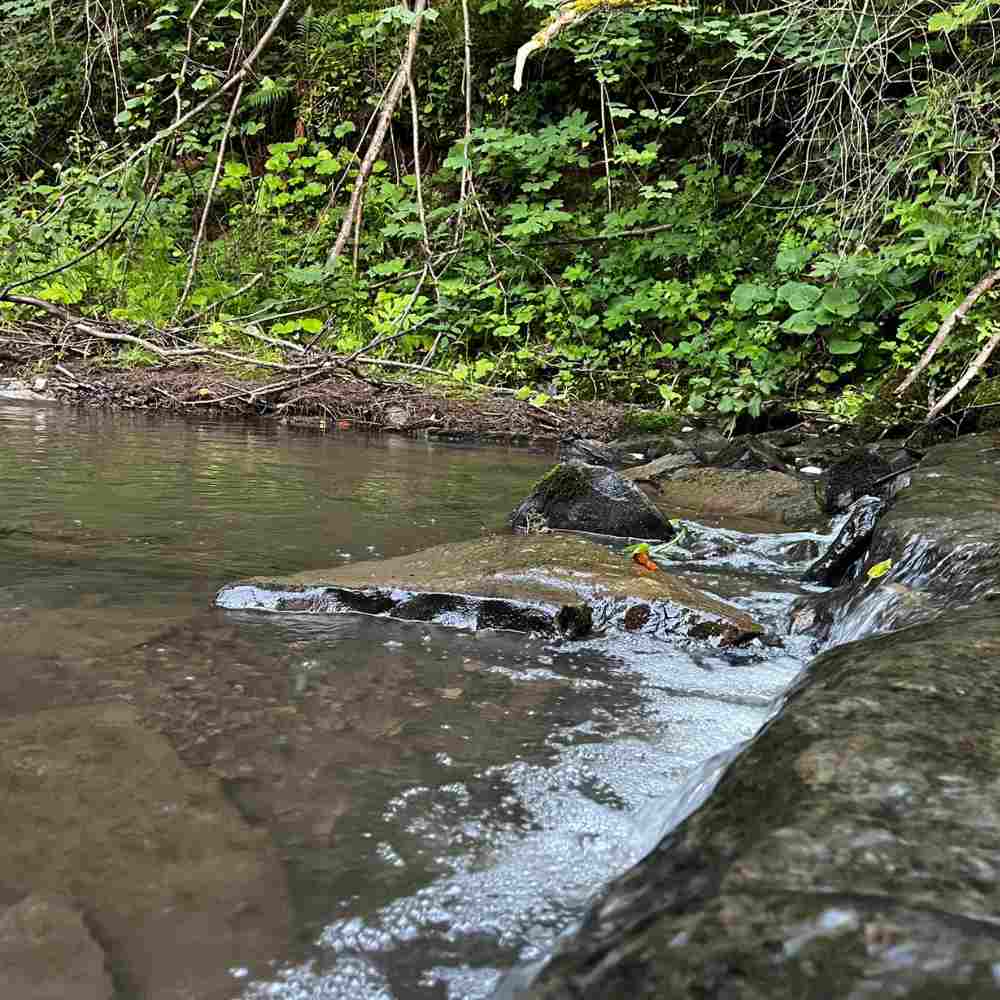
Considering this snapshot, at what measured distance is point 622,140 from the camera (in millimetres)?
10438

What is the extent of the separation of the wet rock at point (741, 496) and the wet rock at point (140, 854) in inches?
140

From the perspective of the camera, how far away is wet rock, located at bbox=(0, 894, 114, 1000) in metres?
1.17

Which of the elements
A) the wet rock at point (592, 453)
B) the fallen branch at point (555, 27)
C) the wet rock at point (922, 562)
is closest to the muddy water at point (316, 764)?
the wet rock at point (922, 562)

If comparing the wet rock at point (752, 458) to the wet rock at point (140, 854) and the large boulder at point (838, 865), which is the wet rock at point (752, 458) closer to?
the large boulder at point (838, 865)

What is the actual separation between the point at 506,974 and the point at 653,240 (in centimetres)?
879

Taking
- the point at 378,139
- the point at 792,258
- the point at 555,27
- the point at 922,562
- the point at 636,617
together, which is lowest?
the point at 636,617

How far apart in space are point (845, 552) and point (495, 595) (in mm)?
1577

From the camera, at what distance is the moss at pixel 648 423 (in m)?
7.58

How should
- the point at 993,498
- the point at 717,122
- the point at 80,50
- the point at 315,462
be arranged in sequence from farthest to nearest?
the point at 80,50, the point at 717,122, the point at 315,462, the point at 993,498

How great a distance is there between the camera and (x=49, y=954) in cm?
124

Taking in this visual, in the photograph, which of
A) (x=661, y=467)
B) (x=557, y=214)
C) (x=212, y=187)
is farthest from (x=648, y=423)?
(x=212, y=187)

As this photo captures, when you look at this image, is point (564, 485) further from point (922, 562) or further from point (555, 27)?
point (555, 27)

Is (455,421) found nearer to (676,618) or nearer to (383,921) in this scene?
(676,618)

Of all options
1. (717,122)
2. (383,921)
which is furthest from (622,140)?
(383,921)
